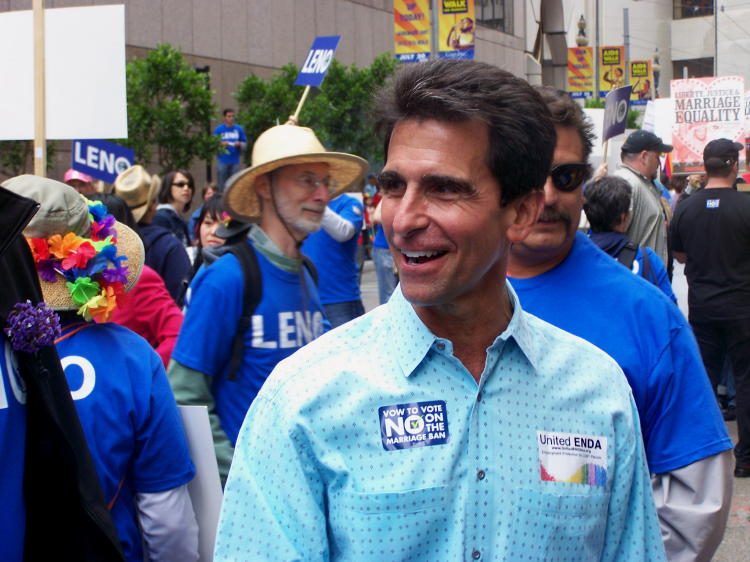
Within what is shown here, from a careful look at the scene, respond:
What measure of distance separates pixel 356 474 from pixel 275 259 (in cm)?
227

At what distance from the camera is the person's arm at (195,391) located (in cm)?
360

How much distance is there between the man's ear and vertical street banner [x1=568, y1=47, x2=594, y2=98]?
125ft

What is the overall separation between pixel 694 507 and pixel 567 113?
44.5 inches

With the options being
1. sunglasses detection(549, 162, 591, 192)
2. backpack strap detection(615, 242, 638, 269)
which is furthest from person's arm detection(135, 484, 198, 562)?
backpack strap detection(615, 242, 638, 269)

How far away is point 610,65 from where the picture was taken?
3894 cm

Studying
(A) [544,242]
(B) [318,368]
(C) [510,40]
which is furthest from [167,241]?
(C) [510,40]

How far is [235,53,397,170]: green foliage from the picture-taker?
2406 centimetres

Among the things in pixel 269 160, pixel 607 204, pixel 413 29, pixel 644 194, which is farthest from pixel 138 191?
pixel 413 29

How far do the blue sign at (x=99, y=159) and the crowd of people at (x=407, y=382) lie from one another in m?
4.33

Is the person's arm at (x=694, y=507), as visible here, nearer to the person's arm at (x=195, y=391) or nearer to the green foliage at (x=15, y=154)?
the person's arm at (x=195, y=391)

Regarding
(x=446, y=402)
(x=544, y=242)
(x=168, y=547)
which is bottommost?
(x=168, y=547)

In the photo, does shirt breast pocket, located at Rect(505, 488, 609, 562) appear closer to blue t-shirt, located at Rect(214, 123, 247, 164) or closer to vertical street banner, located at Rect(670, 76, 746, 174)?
vertical street banner, located at Rect(670, 76, 746, 174)

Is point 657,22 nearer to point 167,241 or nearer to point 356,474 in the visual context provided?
point 167,241

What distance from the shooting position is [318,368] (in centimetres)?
179
